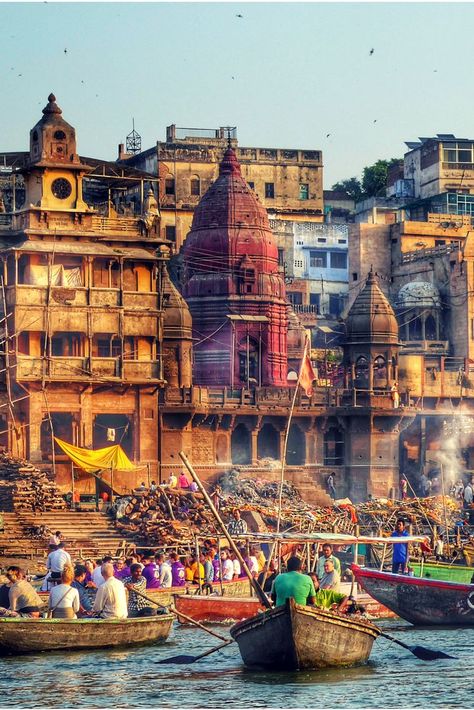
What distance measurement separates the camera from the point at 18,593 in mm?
36188

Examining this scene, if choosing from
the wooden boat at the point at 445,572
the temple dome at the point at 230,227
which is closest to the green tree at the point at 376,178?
the temple dome at the point at 230,227

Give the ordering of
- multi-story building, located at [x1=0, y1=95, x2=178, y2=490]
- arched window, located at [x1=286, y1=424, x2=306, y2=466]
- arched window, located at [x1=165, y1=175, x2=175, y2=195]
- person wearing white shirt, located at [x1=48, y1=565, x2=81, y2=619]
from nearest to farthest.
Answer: person wearing white shirt, located at [x1=48, y1=565, x2=81, y2=619] → multi-story building, located at [x1=0, y1=95, x2=178, y2=490] → arched window, located at [x1=286, y1=424, x2=306, y2=466] → arched window, located at [x1=165, y1=175, x2=175, y2=195]

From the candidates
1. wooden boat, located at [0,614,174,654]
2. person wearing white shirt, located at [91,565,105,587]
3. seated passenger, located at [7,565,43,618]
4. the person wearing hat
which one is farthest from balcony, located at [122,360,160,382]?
wooden boat, located at [0,614,174,654]

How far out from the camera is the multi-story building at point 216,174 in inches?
3730

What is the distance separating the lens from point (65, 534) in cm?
5656

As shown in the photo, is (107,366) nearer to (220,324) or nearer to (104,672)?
(220,324)

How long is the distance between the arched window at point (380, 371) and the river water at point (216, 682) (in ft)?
123

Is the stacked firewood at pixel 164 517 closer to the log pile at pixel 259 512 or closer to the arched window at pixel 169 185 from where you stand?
the log pile at pixel 259 512

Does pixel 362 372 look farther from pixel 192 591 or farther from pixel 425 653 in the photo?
pixel 425 653

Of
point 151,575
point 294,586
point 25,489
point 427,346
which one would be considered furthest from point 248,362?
point 294,586

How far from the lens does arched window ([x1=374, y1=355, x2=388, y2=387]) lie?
75375 millimetres

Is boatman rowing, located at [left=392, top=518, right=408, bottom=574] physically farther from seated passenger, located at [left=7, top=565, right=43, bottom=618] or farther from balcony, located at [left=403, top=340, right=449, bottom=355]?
balcony, located at [left=403, top=340, right=449, bottom=355]

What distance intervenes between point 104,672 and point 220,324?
42.5m

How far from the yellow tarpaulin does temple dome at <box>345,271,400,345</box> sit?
15181 millimetres
